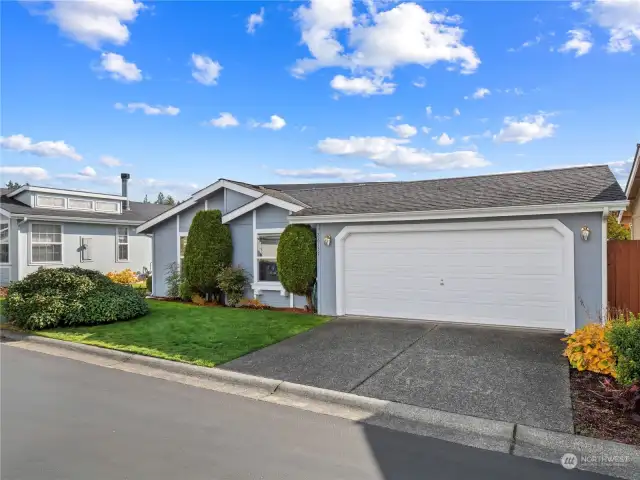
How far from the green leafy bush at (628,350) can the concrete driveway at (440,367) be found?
0.67 metres

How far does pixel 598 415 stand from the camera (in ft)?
15.1

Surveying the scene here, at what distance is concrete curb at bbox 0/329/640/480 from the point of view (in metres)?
3.78

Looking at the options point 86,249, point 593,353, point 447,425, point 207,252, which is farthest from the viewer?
point 86,249

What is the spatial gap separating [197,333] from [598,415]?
698 cm

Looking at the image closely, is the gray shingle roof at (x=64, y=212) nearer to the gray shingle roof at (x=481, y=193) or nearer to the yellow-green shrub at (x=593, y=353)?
the gray shingle roof at (x=481, y=193)

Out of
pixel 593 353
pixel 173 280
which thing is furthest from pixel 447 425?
pixel 173 280

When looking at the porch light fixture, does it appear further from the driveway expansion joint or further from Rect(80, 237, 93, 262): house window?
Rect(80, 237, 93, 262): house window

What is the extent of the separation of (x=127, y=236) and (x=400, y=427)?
1982 centimetres

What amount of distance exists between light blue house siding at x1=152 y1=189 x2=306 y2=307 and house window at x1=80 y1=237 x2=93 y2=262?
6.45 m

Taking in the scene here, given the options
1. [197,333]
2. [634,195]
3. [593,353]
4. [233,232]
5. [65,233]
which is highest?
[634,195]

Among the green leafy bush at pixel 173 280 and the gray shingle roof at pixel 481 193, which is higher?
the gray shingle roof at pixel 481 193

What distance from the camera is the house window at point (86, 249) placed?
62.9ft

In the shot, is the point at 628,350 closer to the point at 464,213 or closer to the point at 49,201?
the point at 464,213

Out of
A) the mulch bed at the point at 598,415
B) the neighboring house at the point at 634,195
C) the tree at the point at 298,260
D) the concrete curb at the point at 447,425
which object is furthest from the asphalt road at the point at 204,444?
the neighboring house at the point at 634,195
